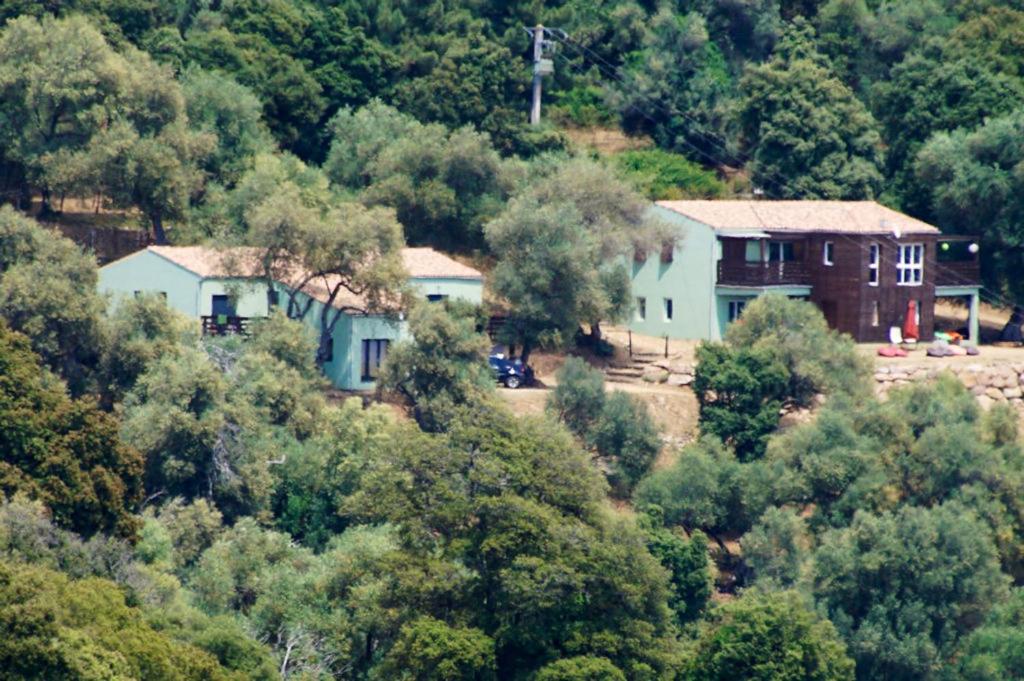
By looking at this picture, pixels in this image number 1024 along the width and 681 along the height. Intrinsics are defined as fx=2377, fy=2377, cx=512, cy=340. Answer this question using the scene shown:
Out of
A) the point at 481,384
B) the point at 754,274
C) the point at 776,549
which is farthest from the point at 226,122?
the point at 776,549

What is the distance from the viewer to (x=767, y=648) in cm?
4762

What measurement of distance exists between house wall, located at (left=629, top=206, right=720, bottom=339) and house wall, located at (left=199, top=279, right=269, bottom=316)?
501 inches

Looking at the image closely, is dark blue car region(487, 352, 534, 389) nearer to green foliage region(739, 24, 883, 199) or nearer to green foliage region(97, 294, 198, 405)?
green foliage region(97, 294, 198, 405)

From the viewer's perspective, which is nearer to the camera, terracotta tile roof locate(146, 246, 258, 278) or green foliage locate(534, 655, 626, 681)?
green foliage locate(534, 655, 626, 681)

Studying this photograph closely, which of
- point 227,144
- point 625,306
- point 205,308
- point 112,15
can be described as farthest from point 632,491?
point 112,15

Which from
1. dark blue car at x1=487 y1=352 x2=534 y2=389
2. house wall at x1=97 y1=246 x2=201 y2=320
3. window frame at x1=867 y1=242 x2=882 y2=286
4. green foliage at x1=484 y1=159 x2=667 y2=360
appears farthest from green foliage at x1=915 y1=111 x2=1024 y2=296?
house wall at x1=97 y1=246 x2=201 y2=320

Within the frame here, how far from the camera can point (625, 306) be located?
214 ft

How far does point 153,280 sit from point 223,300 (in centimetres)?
189

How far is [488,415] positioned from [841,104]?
32.3 metres

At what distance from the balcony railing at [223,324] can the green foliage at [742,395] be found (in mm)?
11887

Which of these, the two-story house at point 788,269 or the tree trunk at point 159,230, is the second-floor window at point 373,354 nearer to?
the tree trunk at point 159,230

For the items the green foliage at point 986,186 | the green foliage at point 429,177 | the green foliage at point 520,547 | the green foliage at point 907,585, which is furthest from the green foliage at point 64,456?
the green foliage at point 986,186

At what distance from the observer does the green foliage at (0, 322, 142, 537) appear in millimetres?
Answer: 48062

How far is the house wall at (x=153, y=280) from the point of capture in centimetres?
6156
